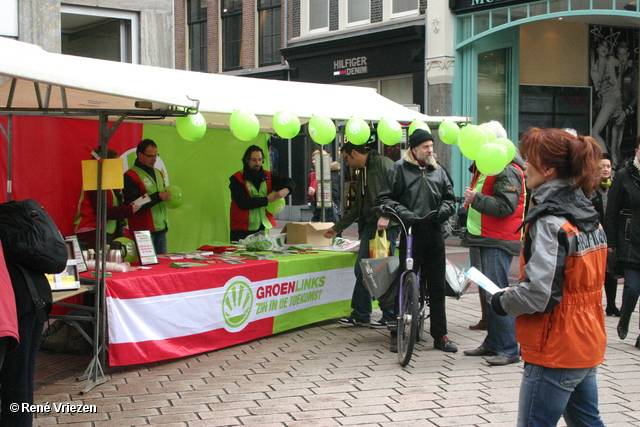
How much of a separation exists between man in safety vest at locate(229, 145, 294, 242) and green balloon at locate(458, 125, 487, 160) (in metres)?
2.37

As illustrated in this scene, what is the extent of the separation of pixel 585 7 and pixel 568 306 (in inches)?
523

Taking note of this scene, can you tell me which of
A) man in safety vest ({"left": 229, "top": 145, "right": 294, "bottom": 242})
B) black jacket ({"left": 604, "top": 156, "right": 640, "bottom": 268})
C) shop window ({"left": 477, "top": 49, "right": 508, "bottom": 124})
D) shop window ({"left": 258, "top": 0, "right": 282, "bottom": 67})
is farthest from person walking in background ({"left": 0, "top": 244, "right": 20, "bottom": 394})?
shop window ({"left": 258, "top": 0, "right": 282, "bottom": 67})

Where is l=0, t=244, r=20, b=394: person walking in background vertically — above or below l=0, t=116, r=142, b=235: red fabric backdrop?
below

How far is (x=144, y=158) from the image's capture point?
7.19 metres

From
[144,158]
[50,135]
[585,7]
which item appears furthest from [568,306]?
[585,7]

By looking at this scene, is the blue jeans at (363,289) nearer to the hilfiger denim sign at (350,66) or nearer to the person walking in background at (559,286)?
the person walking in background at (559,286)

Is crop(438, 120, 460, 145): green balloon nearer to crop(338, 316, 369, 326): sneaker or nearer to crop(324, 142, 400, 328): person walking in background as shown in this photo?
crop(324, 142, 400, 328): person walking in background

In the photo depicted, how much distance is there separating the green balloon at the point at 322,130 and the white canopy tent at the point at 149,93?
1.12 ft

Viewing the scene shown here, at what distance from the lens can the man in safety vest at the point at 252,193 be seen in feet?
26.0

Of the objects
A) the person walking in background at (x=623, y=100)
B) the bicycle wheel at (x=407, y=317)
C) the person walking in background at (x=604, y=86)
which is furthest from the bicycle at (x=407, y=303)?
the person walking in background at (x=623, y=100)

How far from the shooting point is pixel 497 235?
601cm

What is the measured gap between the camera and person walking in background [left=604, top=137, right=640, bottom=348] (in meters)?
6.41

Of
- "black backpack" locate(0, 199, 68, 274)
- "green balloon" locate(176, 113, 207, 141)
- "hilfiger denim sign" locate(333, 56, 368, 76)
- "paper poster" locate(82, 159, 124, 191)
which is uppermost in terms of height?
"hilfiger denim sign" locate(333, 56, 368, 76)

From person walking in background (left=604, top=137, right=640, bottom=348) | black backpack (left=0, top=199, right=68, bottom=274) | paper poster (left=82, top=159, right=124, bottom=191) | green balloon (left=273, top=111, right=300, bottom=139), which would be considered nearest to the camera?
black backpack (left=0, top=199, right=68, bottom=274)
